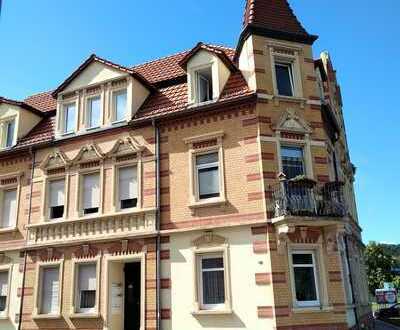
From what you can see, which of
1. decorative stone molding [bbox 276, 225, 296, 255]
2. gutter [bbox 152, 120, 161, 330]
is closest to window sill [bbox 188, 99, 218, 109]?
gutter [bbox 152, 120, 161, 330]

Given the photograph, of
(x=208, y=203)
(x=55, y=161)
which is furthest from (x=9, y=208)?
(x=208, y=203)

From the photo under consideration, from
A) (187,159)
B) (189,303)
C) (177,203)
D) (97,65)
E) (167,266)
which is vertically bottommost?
(189,303)

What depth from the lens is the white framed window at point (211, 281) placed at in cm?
1423

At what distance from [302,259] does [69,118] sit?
1158cm

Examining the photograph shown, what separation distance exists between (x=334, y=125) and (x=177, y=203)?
8071 mm

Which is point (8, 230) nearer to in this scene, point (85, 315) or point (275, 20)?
point (85, 315)

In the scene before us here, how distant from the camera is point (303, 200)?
13859 millimetres

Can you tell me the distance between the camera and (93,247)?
1622cm

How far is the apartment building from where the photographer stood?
13.9 meters

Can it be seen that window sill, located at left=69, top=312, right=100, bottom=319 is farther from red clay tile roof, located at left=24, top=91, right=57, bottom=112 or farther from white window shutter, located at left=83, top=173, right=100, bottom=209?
red clay tile roof, located at left=24, top=91, right=57, bottom=112

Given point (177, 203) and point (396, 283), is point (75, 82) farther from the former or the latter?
point (396, 283)

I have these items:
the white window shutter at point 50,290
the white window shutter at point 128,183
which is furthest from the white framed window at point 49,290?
the white window shutter at point 128,183

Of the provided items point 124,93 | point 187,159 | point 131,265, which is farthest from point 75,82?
point 131,265

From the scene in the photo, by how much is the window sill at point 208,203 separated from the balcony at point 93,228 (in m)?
1.59
